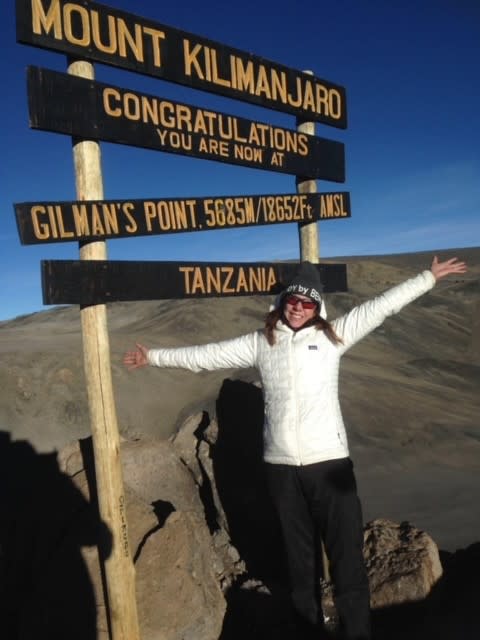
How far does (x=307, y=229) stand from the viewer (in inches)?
204

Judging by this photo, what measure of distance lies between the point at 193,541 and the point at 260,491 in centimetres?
162

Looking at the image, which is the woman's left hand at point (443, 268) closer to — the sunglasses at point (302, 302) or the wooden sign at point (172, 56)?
the sunglasses at point (302, 302)

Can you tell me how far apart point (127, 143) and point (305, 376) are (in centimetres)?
191

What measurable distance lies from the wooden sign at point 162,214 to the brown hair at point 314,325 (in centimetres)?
94

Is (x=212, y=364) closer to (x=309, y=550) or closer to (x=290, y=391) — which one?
(x=290, y=391)

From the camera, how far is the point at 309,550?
3783 millimetres

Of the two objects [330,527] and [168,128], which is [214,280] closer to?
[168,128]

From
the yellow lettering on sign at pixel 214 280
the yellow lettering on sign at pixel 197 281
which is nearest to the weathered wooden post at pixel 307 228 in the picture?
the yellow lettering on sign at pixel 214 280

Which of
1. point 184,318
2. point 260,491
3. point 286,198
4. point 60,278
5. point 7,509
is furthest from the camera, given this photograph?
point 184,318

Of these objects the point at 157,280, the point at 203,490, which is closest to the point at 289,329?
the point at 157,280

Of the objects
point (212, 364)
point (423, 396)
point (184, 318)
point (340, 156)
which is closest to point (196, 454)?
point (212, 364)

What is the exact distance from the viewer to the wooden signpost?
360 cm

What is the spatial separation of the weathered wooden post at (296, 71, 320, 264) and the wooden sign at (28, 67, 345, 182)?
3.1 inches

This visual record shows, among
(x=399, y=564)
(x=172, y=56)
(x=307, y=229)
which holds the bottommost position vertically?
(x=399, y=564)
